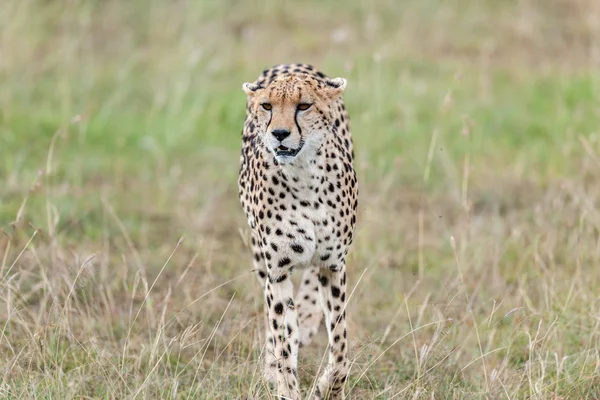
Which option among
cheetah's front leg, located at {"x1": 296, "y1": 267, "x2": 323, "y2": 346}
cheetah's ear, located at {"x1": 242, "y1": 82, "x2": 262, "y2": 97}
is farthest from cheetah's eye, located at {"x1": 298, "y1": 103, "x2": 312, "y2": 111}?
cheetah's front leg, located at {"x1": 296, "y1": 267, "x2": 323, "y2": 346}

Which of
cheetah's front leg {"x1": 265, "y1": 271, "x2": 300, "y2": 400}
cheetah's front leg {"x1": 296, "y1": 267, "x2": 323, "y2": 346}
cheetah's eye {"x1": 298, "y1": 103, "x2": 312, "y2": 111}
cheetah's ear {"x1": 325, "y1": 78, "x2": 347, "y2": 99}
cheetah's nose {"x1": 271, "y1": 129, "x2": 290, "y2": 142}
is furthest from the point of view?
cheetah's front leg {"x1": 296, "y1": 267, "x2": 323, "y2": 346}

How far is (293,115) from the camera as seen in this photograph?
360 cm

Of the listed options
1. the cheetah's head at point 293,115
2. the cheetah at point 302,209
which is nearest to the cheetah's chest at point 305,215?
the cheetah at point 302,209

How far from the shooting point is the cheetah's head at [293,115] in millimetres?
3553

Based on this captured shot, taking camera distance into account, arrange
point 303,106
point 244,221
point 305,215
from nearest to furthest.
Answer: point 303,106, point 305,215, point 244,221

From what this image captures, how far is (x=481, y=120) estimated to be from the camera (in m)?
7.86

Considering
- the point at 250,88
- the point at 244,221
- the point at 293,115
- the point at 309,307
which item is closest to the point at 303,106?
the point at 293,115

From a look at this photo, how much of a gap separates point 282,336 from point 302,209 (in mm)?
433

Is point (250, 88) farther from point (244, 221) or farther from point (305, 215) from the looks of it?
point (244, 221)

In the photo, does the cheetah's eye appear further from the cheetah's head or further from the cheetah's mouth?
the cheetah's mouth

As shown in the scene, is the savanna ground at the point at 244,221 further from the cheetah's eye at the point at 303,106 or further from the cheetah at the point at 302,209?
the cheetah's eye at the point at 303,106

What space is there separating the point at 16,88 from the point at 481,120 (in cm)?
325

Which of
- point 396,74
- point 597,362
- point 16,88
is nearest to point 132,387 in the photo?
point 597,362

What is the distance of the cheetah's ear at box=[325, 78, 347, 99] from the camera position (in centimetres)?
378
